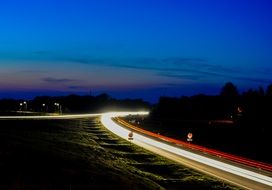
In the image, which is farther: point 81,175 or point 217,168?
point 217,168

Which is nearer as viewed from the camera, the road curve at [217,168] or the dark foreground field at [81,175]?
the dark foreground field at [81,175]

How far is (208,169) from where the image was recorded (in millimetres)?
38406

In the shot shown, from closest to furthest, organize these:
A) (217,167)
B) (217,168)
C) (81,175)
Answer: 1. (81,175)
2. (217,168)
3. (217,167)

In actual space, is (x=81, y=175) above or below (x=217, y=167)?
above

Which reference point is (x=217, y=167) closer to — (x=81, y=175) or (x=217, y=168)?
(x=217, y=168)

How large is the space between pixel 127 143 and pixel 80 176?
35020 mm

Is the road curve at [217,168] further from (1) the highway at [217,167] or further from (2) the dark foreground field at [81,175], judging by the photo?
(2) the dark foreground field at [81,175]

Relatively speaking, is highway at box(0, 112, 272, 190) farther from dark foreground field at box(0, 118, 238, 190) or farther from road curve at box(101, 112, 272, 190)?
Answer: dark foreground field at box(0, 118, 238, 190)

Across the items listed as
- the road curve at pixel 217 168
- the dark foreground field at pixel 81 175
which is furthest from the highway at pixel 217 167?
the dark foreground field at pixel 81 175

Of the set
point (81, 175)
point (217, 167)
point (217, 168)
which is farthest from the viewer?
point (217, 167)

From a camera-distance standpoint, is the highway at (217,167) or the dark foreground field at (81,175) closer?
the dark foreground field at (81,175)

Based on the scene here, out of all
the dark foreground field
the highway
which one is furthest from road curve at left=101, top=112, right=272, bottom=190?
the dark foreground field

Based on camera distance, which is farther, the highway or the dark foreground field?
the highway

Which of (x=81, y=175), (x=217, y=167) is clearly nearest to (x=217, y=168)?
(x=217, y=167)
